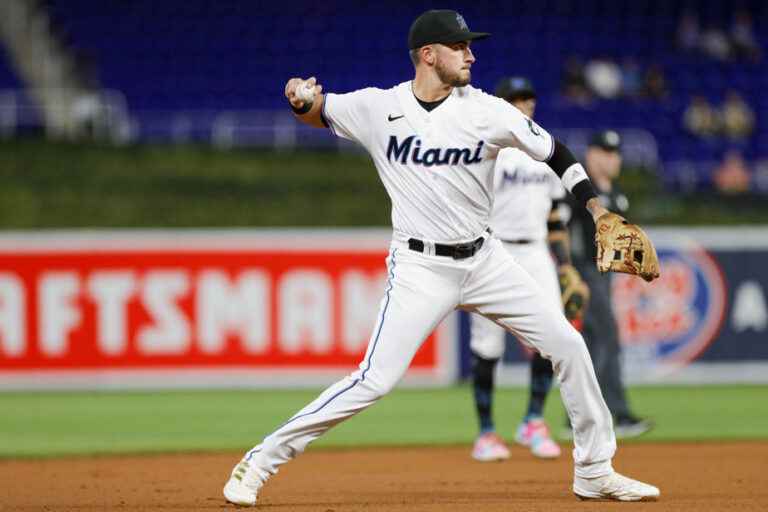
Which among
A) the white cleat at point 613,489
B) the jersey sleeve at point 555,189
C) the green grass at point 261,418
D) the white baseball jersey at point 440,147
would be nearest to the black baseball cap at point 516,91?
the jersey sleeve at point 555,189

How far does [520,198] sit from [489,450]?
1.54 m

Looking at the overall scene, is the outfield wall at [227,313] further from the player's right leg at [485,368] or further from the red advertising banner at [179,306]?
the player's right leg at [485,368]

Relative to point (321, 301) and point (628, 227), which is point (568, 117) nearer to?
point (321, 301)

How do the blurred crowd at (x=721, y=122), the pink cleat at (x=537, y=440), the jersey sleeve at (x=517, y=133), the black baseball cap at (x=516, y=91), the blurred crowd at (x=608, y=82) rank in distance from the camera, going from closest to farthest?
the jersey sleeve at (x=517, y=133), the black baseball cap at (x=516, y=91), the pink cleat at (x=537, y=440), the blurred crowd at (x=721, y=122), the blurred crowd at (x=608, y=82)

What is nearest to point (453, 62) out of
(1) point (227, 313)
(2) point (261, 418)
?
(2) point (261, 418)

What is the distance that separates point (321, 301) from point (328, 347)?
1.42 ft

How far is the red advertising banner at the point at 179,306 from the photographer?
11.8m

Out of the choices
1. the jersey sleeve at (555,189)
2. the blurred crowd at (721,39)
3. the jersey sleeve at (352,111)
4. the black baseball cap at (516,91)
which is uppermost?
the blurred crowd at (721,39)

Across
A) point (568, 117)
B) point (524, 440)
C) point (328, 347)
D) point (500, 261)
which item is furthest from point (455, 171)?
point (568, 117)

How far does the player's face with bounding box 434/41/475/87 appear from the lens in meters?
5.64

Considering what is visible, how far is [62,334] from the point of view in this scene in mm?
11805

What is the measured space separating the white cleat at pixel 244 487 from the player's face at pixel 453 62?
6.34 feet

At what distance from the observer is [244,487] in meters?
5.72

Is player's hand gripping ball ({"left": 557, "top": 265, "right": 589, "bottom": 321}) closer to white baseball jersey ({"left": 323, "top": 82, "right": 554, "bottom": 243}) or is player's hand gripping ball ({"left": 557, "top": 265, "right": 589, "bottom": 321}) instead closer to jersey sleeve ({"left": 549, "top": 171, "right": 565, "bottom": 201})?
jersey sleeve ({"left": 549, "top": 171, "right": 565, "bottom": 201})
